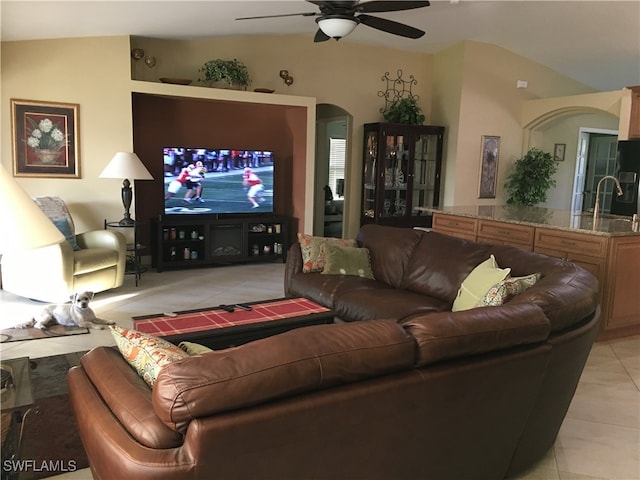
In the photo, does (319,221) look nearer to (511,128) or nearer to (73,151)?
(511,128)

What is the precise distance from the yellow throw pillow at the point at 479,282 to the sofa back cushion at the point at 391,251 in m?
0.84

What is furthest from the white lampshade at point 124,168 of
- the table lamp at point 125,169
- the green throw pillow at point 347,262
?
the green throw pillow at point 347,262

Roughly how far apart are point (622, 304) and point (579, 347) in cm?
237

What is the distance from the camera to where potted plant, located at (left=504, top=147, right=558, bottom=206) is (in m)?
7.54

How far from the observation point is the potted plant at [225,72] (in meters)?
5.98

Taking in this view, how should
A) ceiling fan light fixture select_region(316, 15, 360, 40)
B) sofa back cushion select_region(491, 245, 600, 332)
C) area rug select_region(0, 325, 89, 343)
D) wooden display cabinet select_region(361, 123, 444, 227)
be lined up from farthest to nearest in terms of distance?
wooden display cabinet select_region(361, 123, 444, 227), area rug select_region(0, 325, 89, 343), ceiling fan light fixture select_region(316, 15, 360, 40), sofa back cushion select_region(491, 245, 600, 332)

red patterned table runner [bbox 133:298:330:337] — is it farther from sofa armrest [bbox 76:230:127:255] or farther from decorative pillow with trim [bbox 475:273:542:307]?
sofa armrest [bbox 76:230:127:255]

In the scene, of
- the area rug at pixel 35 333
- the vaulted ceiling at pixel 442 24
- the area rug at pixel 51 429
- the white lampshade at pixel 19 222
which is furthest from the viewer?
the vaulted ceiling at pixel 442 24

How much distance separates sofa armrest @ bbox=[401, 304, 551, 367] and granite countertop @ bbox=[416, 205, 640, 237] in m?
2.44

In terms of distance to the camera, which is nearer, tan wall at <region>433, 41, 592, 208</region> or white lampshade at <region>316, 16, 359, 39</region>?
white lampshade at <region>316, 16, 359, 39</region>

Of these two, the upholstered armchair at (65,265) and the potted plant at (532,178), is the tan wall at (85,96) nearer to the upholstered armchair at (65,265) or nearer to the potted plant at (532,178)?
the upholstered armchair at (65,265)

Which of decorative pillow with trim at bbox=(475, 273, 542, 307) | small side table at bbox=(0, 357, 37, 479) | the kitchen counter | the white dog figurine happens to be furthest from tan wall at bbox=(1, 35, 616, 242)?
decorative pillow with trim at bbox=(475, 273, 542, 307)

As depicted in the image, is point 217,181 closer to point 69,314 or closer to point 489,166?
point 69,314

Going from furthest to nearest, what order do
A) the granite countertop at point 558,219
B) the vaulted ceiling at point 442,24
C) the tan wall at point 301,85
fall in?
the tan wall at point 301,85 → the vaulted ceiling at point 442,24 → the granite countertop at point 558,219
